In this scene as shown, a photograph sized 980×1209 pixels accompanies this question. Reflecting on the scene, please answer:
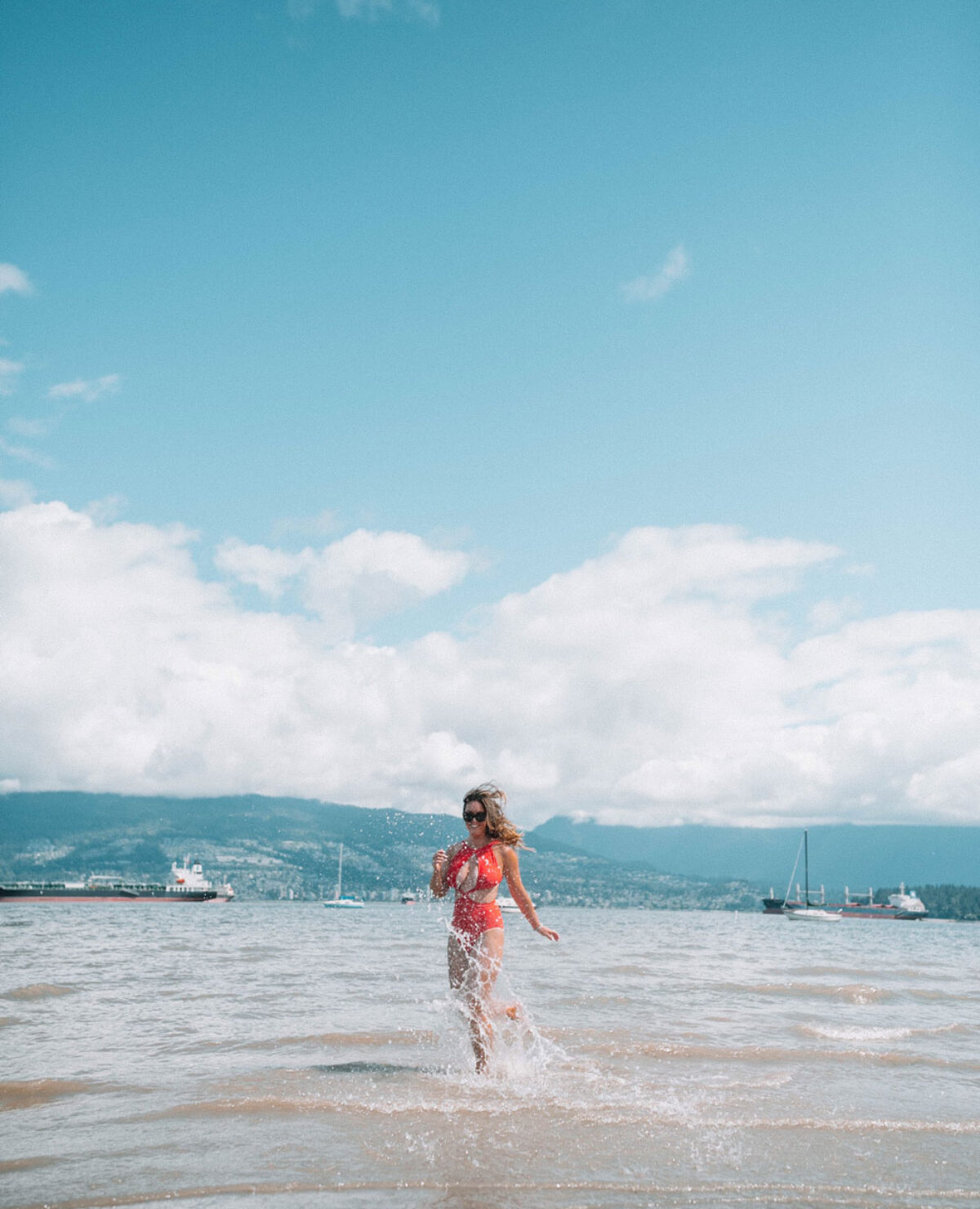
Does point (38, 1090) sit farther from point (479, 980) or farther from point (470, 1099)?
point (479, 980)

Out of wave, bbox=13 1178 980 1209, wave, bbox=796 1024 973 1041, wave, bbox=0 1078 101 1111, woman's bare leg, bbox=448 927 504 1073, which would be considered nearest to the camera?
wave, bbox=13 1178 980 1209

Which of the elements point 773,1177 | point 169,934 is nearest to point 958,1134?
point 773,1177

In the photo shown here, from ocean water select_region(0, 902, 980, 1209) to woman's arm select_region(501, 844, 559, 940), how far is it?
38.6 inches

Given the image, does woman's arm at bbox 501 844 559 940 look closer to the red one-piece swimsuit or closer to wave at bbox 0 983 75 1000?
the red one-piece swimsuit

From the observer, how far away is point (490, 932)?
7004 millimetres

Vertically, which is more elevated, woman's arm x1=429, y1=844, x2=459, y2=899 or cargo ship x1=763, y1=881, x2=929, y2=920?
woman's arm x1=429, y1=844, x2=459, y2=899

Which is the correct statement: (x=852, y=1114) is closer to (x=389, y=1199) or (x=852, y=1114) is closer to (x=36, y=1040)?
(x=389, y=1199)

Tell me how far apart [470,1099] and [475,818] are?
2.02 metres

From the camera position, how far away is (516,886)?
23.9 feet

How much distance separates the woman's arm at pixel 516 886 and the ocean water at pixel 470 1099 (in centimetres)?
98

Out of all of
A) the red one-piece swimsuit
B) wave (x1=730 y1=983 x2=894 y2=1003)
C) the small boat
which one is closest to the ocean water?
wave (x1=730 y1=983 x2=894 y2=1003)

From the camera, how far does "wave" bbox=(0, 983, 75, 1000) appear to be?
38.1 feet

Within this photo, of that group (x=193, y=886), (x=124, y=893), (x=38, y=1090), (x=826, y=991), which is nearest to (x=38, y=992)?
(x=38, y=1090)

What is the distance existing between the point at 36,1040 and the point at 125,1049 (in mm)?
1084
